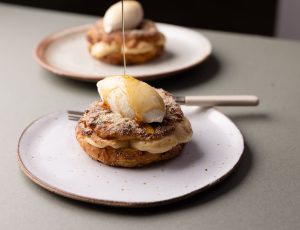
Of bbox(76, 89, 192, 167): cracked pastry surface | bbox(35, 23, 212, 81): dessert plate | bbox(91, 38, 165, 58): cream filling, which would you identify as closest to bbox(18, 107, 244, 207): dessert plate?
bbox(76, 89, 192, 167): cracked pastry surface

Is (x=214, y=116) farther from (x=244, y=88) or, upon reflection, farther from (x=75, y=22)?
(x=75, y=22)

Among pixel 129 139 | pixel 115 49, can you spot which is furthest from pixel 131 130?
pixel 115 49

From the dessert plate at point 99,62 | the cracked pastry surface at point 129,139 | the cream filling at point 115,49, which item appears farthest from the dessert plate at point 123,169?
the cream filling at point 115,49

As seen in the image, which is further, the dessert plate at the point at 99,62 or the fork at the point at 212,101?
the dessert plate at the point at 99,62

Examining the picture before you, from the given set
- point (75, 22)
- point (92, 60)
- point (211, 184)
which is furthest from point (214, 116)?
point (75, 22)

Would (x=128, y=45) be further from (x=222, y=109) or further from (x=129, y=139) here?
(x=129, y=139)

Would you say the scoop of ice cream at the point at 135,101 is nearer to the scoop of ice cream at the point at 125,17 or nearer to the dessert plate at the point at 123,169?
the dessert plate at the point at 123,169

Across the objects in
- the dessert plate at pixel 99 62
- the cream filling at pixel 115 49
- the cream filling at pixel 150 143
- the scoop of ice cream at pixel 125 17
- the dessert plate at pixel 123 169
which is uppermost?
the scoop of ice cream at pixel 125 17
